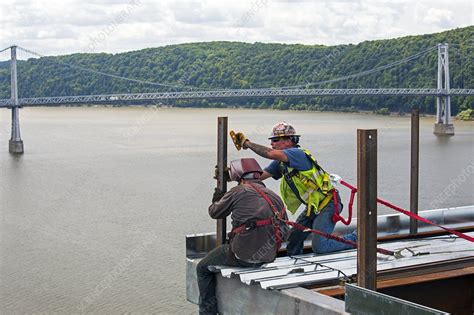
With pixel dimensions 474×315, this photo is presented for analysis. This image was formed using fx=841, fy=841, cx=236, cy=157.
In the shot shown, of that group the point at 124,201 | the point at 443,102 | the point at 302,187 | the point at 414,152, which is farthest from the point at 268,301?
the point at 443,102

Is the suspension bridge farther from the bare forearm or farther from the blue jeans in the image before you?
the bare forearm

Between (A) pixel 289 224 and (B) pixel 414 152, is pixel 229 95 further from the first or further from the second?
(A) pixel 289 224

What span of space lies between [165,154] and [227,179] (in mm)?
31498

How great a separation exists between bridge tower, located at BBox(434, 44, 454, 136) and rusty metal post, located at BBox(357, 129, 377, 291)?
50203 millimetres

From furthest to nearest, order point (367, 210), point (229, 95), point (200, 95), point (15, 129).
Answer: point (229, 95) < point (200, 95) < point (15, 129) < point (367, 210)

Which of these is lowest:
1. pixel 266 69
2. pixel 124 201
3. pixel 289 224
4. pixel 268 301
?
pixel 124 201

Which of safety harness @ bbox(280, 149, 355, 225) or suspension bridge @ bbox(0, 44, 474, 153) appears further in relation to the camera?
suspension bridge @ bbox(0, 44, 474, 153)

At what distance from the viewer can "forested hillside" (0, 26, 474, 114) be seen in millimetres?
66250

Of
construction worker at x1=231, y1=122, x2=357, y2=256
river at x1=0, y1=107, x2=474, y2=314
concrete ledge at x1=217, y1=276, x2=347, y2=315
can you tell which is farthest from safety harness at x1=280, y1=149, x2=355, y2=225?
river at x1=0, y1=107, x2=474, y2=314

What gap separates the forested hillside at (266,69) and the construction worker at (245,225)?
5888 cm

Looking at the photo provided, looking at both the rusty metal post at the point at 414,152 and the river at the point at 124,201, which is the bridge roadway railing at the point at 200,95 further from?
the rusty metal post at the point at 414,152

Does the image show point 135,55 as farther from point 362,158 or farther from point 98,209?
point 362,158

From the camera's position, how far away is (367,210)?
488 cm

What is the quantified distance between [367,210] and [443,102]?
58958 millimetres
